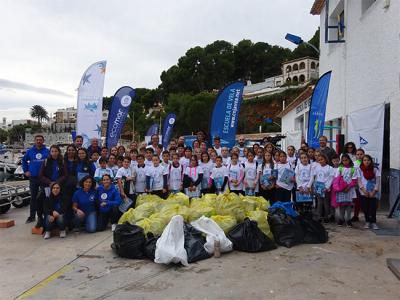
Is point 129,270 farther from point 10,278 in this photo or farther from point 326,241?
point 326,241

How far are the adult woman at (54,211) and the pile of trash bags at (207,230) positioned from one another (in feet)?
4.36

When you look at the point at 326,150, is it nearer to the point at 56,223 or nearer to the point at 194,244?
the point at 194,244

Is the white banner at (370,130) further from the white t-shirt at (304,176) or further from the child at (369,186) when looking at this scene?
the white t-shirt at (304,176)

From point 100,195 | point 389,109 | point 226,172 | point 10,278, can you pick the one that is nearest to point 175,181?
point 226,172

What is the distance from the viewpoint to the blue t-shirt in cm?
749

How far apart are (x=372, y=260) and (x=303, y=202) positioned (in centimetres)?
249

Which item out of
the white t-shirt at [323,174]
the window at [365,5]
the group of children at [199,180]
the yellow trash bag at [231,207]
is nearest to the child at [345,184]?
the group of children at [199,180]

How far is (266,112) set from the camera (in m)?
58.3

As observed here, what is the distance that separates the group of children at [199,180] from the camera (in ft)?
24.6

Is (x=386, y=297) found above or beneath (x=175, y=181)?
beneath

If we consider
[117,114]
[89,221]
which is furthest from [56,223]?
[117,114]

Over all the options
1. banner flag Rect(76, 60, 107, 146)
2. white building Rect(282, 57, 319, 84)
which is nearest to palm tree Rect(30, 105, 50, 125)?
white building Rect(282, 57, 319, 84)

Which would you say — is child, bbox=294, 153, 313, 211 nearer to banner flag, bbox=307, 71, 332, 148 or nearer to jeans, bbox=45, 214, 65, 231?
banner flag, bbox=307, 71, 332, 148

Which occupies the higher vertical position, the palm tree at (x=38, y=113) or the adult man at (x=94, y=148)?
the palm tree at (x=38, y=113)
